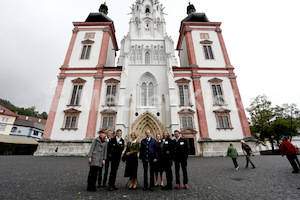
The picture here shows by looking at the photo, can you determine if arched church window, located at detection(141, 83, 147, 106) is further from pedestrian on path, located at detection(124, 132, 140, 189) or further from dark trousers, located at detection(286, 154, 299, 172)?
dark trousers, located at detection(286, 154, 299, 172)

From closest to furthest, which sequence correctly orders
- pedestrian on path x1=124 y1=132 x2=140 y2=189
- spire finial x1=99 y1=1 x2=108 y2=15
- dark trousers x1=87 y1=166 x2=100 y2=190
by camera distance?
dark trousers x1=87 y1=166 x2=100 y2=190 < pedestrian on path x1=124 y1=132 x2=140 y2=189 < spire finial x1=99 y1=1 x2=108 y2=15

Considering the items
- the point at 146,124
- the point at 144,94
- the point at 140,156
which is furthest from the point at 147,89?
the point at 140,156

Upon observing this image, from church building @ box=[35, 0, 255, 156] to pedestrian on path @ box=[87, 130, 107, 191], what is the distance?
998cm

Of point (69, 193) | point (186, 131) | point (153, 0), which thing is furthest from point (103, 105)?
point (153, 0)

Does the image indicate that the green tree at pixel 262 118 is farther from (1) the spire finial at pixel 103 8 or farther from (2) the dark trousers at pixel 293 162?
(1) the spire finial at pixel 103 8

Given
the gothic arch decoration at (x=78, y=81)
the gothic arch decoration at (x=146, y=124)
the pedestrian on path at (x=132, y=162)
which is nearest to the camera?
the pedestrian on path at (x=132, y=162)

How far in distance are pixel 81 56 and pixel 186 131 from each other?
17251 mm

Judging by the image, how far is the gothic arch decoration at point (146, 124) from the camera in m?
15.2

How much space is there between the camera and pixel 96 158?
400cm

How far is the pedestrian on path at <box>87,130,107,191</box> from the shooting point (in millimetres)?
3778

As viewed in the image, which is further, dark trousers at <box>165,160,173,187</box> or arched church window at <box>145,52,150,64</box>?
arched church window at <box>145,52,150,64</box>

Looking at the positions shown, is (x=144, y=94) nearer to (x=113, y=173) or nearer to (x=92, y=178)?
(x=113, y=173)

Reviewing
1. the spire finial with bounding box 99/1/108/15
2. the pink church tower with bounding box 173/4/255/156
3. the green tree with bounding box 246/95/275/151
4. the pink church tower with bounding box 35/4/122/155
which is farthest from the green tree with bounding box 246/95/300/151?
the spire finial with bounding box 99/1/108/15

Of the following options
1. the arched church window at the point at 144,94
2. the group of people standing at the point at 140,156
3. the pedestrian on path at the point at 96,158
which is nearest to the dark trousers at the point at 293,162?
the group of people standing at the point at 140,156
